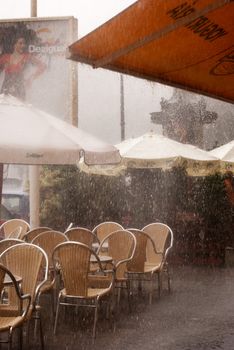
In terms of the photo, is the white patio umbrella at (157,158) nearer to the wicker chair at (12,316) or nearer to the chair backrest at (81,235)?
the chair backrest at (81,235)

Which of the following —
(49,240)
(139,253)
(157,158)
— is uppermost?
(157,158)

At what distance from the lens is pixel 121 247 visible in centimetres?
695

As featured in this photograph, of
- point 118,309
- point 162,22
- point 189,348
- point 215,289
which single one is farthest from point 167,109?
point 162,22

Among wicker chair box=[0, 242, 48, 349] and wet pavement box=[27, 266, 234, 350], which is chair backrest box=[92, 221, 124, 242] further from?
wicker chair box=[0, 242, 48, 349]

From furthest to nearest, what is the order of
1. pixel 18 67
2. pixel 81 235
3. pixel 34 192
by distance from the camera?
pixel 18 67 < pixel 34 192 < pixel 81 235

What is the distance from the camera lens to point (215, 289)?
8.53 meters

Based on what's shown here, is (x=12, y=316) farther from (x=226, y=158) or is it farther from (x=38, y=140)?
(x=226, y=158)

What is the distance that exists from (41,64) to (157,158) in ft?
10.1

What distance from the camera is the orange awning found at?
8.87 ft

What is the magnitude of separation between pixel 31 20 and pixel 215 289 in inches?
257

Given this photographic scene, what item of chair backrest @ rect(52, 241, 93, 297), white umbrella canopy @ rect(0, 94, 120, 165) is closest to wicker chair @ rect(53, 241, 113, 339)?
chair backrest @ rect(52, 241, 93, 297)

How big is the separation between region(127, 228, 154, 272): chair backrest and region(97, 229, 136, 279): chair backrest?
0.26 m

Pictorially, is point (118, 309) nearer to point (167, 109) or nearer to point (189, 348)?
point (189, 348)

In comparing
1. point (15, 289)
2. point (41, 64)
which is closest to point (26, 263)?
point (15, 289)
